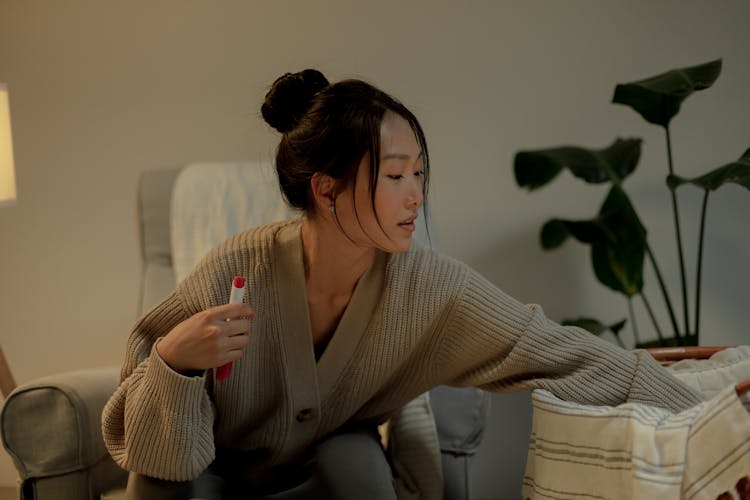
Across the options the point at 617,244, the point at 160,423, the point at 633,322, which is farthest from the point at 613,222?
the point at 160,423

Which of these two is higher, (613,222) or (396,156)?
(396,156)

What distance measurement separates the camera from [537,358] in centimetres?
128

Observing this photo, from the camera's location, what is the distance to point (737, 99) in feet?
7.33

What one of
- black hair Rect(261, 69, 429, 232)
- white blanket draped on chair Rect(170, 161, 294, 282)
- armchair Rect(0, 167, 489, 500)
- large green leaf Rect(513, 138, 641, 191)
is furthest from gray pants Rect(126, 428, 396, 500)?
large green leaf Rect(513, 138, 641, 191)

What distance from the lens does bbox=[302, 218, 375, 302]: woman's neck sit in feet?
4.50

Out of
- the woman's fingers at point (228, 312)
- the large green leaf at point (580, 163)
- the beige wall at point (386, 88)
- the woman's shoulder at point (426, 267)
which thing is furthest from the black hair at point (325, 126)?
the beige wall at point (386, 88)

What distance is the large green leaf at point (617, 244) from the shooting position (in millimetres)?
2057

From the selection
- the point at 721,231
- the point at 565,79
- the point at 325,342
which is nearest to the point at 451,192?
the point at 565,79

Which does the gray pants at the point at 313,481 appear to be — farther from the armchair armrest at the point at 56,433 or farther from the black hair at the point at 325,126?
the black hair at the point at 325,126

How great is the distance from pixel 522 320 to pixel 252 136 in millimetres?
1286

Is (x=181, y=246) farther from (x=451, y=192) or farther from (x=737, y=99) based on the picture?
(x=737, y=99)

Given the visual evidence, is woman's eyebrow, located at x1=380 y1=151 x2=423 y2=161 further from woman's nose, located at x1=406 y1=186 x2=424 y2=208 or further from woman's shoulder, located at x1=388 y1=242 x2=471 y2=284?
woman's shoulder, located at x1=388 y1=242 x2=471 y2=284

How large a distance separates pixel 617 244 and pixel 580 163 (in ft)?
0.72

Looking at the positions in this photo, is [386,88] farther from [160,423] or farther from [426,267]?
[160,423]
